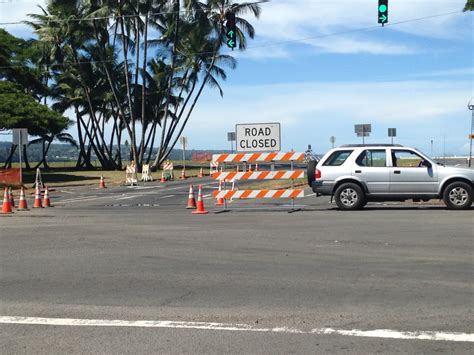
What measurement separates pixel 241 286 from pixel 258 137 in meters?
11.3

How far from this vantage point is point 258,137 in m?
18.8

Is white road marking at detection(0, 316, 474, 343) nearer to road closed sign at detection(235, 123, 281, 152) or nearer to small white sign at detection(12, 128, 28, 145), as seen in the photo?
road closed sign at detection(235, 123, 281, 152)

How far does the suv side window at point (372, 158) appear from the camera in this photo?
671 inches

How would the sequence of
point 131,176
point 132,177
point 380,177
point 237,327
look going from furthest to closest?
point 131,176 < point 132,177 < point 380,177 < point 237,327

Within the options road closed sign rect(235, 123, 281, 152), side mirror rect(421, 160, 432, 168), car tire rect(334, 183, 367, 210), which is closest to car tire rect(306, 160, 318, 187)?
car tire rect(334, 183, 367, 210)

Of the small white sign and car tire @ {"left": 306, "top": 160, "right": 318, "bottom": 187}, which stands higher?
the small white sign

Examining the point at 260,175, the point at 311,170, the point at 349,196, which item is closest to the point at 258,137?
the point at 260,175

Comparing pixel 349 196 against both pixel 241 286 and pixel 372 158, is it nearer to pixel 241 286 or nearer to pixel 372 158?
pixel 372 158

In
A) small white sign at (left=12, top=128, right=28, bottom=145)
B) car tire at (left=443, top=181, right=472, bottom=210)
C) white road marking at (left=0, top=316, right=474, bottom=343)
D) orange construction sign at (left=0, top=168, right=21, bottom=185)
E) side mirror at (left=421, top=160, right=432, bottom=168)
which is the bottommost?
white road marking at (left=0, top=316, right=474, bottom=343)

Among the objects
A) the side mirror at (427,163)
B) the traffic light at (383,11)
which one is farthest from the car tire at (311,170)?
the traffic light at (383,11)

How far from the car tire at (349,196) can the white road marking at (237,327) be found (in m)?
11.4

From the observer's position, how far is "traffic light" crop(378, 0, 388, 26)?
65.2 ft

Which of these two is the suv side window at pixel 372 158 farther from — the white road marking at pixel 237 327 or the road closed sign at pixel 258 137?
the white road marking at pixel 237 327

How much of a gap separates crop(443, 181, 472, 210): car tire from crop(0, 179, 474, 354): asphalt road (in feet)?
6.81
